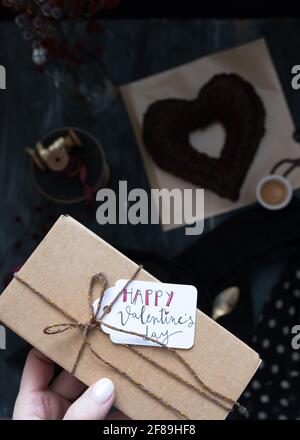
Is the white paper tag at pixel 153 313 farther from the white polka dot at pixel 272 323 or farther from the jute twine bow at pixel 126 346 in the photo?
the white polka dot at pixel 272 323

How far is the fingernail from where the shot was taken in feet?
1.98

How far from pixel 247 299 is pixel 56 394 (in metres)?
0.42

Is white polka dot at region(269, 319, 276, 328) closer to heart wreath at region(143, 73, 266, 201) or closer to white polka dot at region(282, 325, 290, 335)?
white polka dot at region(282, 325, 290, 335)

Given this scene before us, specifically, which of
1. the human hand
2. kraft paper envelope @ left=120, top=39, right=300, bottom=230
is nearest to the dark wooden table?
kraft paper envelope @ left=120, top=39, right=300, bottom=230

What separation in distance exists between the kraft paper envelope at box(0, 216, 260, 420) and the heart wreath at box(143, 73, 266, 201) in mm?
422

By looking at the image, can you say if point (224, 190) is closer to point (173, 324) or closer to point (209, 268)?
point (209, 268)

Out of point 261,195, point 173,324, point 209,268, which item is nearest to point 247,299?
point 209,268

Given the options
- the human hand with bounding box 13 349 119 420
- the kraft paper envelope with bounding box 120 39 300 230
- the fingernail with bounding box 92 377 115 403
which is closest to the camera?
the fingernail with bounding box 92 377 115 403

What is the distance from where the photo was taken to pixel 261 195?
3.28 ft

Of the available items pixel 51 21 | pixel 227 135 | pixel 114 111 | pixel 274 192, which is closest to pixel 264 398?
pixel 274 192

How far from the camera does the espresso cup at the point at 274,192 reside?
3.23ft

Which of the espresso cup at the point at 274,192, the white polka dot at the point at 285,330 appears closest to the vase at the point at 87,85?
the espresso cup at the point at 274,192

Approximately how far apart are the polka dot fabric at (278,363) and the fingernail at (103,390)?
1.45ft

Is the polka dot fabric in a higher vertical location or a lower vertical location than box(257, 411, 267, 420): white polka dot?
higher
